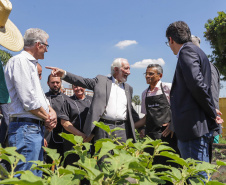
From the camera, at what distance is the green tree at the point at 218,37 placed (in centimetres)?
1577

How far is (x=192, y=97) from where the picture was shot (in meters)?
2.46

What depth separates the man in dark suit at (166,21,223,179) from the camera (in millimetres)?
2375

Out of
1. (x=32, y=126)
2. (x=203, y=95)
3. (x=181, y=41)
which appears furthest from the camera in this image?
(x=181, y=41)

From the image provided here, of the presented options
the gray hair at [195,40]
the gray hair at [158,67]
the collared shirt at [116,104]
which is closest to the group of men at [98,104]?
→ the collared shirt at [116,104]

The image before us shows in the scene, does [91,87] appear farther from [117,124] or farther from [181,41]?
[181,41]

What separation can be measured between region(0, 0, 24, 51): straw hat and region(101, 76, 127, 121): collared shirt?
1.70 meters

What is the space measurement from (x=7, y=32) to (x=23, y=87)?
672 millimetres

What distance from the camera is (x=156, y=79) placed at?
427 cm

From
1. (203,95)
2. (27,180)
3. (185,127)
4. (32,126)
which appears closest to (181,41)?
(203,95)

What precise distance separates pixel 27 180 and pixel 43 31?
8.64 feet

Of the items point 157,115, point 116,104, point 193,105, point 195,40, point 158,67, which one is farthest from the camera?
point 158,67

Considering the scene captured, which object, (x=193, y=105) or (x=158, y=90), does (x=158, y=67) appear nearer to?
(x=158, y=90)

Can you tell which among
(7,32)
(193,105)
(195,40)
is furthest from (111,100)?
(7,32)

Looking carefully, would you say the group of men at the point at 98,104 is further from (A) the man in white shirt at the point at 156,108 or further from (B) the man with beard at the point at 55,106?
(B) the man with beard at the point at 55,106
